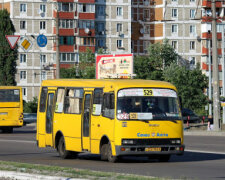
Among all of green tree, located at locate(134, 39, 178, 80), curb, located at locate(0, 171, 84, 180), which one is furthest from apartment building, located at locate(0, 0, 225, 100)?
curb, located at locate(0, 171, 84, 180)

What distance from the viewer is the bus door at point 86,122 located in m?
23.5

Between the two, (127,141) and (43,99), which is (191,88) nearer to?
(43,99)

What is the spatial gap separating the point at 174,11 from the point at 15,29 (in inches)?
864

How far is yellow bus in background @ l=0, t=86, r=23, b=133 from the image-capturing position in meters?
49.2

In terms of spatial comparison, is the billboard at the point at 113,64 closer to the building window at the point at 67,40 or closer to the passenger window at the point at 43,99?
the passenger window at the point at 43,99

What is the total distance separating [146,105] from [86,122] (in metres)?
2.23

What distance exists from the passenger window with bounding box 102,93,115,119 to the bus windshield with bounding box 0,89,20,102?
26.7 metres

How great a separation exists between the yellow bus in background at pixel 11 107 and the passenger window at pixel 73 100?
24352 mm

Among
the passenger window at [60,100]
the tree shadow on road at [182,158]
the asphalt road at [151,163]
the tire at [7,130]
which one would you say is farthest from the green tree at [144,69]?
the passenger window at [60,100]

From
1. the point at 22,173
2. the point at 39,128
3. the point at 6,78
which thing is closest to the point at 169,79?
the point at 6,78

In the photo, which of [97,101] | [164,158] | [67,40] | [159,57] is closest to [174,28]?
[159,57]

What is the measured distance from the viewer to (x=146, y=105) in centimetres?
2228

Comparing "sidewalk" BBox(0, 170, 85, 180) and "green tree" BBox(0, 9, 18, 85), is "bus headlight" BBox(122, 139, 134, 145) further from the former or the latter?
"green tree" BBox(0, 9, 18, 85)

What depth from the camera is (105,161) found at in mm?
23047
